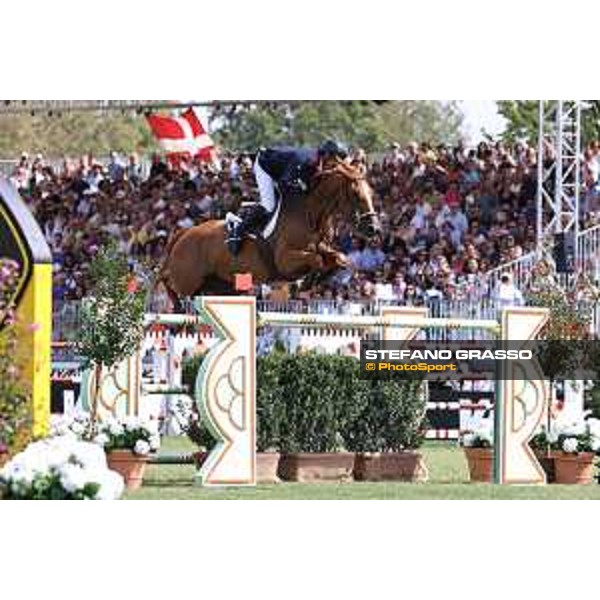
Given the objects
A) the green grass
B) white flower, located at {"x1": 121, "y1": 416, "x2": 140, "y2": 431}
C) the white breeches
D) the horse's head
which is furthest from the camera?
the white breeches

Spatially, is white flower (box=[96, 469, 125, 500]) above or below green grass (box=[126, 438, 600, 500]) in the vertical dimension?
above

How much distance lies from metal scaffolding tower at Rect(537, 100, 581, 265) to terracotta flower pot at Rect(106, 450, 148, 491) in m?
4.87

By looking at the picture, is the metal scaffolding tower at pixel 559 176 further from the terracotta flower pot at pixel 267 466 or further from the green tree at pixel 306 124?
the terracotta flower pot at pixel 267 466

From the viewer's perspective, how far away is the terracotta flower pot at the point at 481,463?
14219mm

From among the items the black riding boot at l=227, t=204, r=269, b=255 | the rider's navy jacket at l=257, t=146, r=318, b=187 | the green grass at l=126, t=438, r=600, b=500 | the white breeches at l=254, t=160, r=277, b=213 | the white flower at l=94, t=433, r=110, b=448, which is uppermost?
the rider's navy jacket at l=257, t=146, r=318, b=187

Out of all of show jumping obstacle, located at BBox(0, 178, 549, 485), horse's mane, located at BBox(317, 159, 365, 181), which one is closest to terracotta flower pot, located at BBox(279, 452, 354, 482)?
show jumping obstacle, located at BBox(0, 178, 549, 485)

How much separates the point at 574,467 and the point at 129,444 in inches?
123

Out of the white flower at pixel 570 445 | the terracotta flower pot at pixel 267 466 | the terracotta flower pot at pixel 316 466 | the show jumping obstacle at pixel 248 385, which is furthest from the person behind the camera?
the white flower at pixel 570 445

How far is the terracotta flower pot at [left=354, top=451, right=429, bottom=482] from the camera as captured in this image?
14.0 metres

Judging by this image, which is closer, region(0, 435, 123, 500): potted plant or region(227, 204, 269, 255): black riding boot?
region(0, 435, 123, 500): potted plant

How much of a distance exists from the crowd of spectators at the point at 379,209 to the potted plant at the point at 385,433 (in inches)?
89.1

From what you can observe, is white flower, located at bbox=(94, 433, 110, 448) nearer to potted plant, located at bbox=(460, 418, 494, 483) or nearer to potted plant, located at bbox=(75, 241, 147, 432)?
potted plant, located at bbox=(75, 241, 147, 432)

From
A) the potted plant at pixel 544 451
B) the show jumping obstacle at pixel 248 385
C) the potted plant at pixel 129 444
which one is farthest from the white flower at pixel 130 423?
the potted plant at pixel 544 451

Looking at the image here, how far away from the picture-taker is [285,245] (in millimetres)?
15992
